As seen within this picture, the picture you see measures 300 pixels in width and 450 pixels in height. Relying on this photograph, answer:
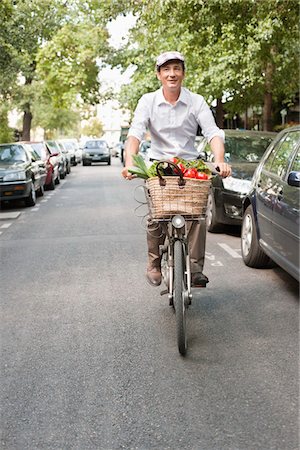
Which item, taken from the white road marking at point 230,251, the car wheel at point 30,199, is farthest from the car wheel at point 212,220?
the car wheel at point 30,199

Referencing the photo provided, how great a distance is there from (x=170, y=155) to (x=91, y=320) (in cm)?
150

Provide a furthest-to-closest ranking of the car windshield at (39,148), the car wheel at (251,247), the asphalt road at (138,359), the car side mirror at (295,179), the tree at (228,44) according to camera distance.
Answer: the car windshield at (39,148) → the tree at (228,44) → the car wheel at (251,247) → the car side mirror at (295,179) → the asphalt road at (138,359)

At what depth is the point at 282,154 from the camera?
7086mm

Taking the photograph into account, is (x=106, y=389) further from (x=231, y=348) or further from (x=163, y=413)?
(x=231, y=348)

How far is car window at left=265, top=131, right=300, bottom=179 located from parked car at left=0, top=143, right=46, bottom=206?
27.9ft

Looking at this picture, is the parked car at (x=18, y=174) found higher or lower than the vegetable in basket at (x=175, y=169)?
lower

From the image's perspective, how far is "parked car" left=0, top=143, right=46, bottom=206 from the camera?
14945 mm

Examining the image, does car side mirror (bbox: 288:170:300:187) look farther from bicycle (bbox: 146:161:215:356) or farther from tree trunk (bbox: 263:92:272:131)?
tree trunk (bbox: 263:92:272:131)

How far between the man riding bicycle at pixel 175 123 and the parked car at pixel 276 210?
90 cm

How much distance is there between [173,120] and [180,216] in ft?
3.07

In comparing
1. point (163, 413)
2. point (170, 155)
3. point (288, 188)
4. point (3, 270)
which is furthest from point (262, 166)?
point (163, 413)

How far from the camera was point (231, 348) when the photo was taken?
4793mm

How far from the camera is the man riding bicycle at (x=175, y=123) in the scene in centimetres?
514

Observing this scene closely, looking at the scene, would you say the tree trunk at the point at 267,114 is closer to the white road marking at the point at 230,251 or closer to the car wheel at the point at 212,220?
the car wheel at the point at 212,220
